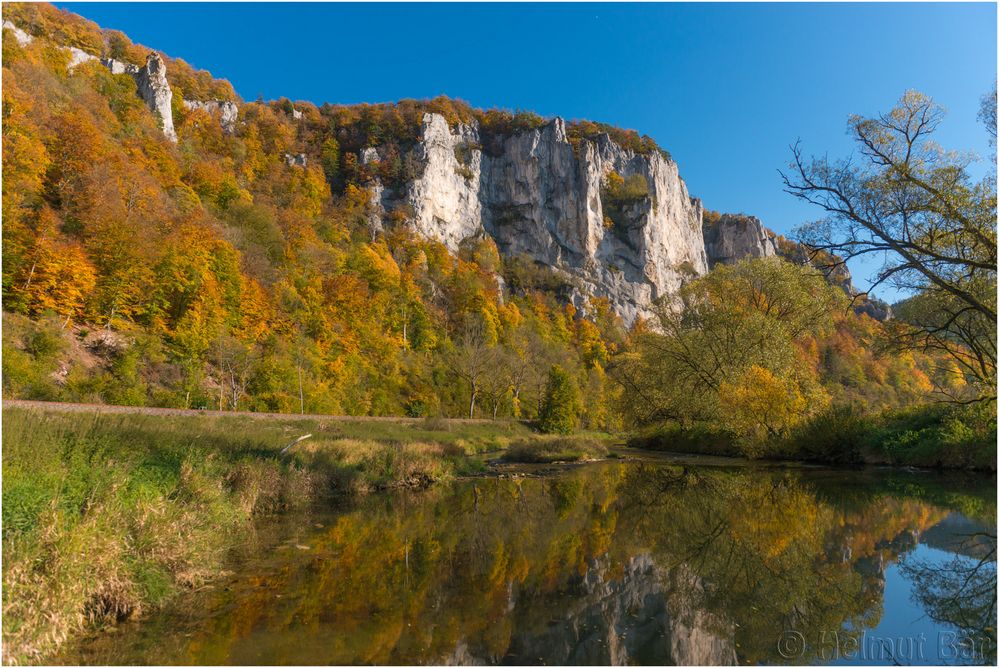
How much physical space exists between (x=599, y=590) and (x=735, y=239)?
443 feet

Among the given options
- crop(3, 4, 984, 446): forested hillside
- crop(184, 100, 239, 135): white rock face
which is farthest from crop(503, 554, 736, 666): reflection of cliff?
crop(184, 100, 239, 135): white rock face

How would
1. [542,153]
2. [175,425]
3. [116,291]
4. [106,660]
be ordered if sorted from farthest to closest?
[542,153], [116,291], [175,425], [106,660]

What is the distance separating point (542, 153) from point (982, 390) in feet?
310

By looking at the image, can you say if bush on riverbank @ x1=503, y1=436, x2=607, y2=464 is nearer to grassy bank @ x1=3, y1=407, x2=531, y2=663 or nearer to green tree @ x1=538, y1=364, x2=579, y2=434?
green tree @ x1=538, y1=364, x2=579, y2=434

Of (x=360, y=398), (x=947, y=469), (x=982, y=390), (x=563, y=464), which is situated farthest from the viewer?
(x=360, y=398)

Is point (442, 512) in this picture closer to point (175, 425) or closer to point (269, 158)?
point (175, 425)

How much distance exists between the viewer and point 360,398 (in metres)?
42.7

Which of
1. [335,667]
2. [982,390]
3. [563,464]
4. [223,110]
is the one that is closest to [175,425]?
[335,667]

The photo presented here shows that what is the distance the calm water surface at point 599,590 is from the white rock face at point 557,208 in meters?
83.2

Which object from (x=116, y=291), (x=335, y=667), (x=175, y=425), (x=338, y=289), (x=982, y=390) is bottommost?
(x=335, y=667)

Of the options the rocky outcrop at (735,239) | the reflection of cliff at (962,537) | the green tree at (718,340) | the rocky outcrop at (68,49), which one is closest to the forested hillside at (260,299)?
the green tree at (718,340)

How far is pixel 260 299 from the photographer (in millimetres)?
41938

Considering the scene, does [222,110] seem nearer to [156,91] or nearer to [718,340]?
[156,91]

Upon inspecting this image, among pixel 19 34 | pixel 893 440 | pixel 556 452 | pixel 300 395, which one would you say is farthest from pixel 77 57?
pixel 893 440
